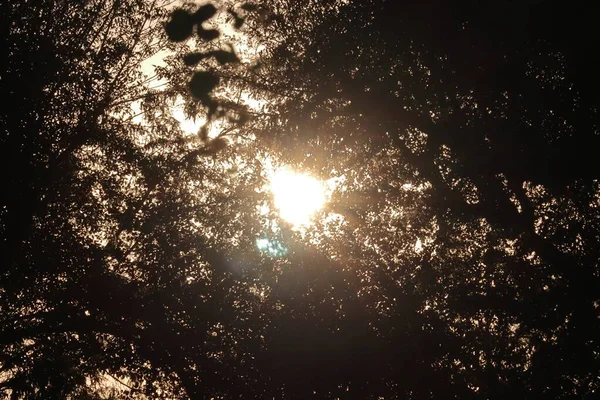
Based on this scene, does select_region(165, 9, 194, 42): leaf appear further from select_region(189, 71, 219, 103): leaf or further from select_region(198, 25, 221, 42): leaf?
select_region(189, 71, 219, 103): leaf

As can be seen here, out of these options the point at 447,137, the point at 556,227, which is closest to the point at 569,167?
the point at 447,137

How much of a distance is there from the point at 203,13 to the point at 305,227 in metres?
9.60

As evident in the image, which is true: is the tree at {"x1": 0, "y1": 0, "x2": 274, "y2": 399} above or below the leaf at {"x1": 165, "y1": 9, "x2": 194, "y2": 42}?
above

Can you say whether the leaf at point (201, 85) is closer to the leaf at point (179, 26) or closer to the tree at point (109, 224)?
the leaf at point (179, 26)

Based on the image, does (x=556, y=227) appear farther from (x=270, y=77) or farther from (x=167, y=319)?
(x=167, y=319)

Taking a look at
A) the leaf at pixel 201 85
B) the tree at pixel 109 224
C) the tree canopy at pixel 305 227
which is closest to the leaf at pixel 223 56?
the leaf at pixel 201 85

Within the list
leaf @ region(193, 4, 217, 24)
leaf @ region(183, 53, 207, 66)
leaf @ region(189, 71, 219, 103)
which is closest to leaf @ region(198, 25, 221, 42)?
leaf @ region(193, 4, 217, 24)

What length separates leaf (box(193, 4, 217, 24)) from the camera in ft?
15.2

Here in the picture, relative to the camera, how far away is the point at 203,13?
4.63m

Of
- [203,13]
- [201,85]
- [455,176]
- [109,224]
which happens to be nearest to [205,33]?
[203,13]

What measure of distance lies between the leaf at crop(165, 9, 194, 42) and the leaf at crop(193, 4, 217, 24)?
9cm

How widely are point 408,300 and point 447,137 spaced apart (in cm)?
498

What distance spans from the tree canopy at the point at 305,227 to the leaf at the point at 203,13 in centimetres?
673

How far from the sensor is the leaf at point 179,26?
4.62m
